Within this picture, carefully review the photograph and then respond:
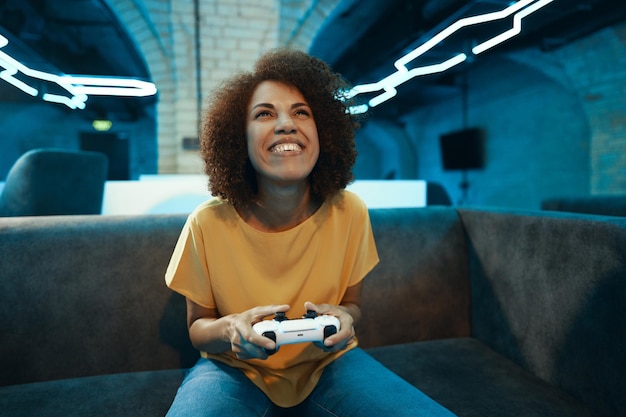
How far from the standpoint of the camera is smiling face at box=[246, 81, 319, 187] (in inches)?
47.2

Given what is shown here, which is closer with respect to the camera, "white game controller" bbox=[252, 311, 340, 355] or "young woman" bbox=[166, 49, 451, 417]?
"white game controller" bbox=[252, 311, 340, 355]

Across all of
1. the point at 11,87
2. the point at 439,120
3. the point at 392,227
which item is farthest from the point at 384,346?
the point at 11,87

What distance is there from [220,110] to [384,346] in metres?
1.22

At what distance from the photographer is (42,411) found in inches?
49.5

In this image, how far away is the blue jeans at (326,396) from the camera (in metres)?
1.03

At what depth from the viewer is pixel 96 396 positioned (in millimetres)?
1347

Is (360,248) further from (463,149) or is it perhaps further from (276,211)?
(463,149)

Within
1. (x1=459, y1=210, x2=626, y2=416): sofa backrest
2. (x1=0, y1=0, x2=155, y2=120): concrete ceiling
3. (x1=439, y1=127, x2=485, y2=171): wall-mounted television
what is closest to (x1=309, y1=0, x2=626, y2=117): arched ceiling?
(x1=439, y1=127, x2=485, y2=171): wall-mounted television

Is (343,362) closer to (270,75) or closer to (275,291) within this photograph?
(275,291)

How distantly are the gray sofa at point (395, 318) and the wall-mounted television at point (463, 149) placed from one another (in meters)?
10.0

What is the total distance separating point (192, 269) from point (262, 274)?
215 millimetres

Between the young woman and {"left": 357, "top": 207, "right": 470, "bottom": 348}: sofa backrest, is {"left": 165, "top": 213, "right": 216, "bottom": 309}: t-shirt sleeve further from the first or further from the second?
{"left": 357, "top": 207, "right": 470, "bottom": 348}: sofa backrest

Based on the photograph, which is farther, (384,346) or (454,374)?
(384,346)

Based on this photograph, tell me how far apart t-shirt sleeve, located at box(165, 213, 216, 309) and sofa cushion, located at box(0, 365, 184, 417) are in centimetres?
40
